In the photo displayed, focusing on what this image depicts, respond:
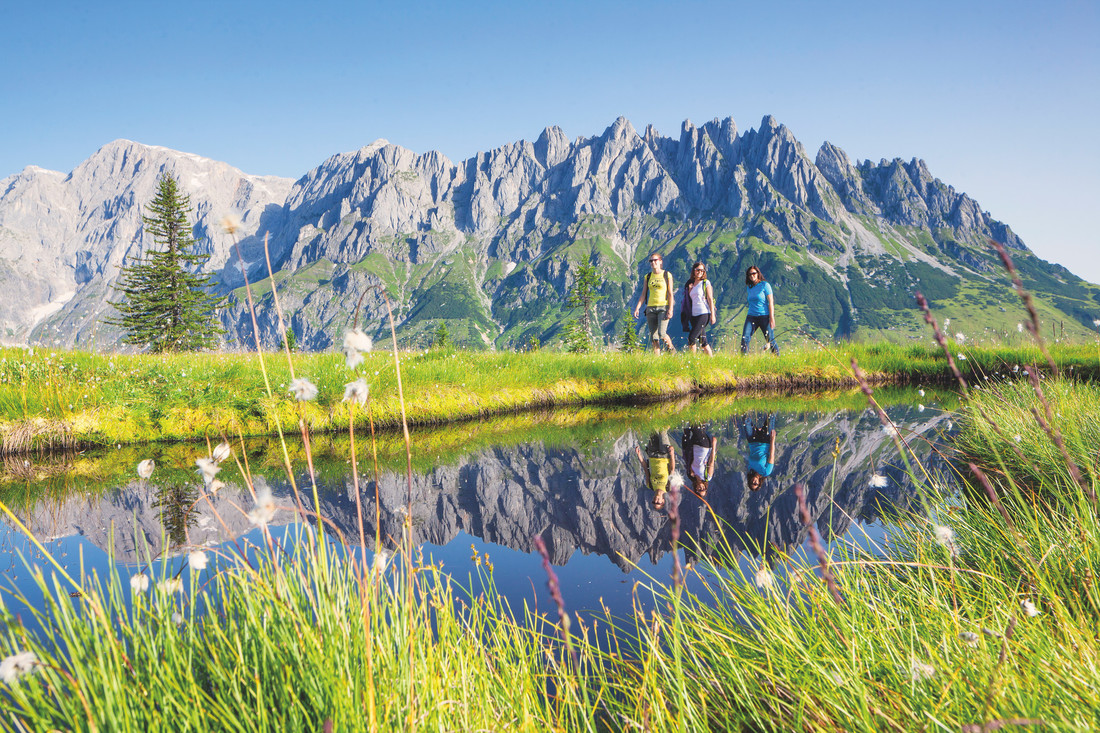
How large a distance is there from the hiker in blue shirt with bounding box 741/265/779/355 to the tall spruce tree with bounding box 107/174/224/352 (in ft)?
126

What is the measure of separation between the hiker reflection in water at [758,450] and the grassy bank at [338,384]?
74.7 inches

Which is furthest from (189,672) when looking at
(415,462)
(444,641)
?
(415,462)

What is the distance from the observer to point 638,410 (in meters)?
13.2

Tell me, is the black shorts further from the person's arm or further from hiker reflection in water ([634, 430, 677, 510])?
the person's arm

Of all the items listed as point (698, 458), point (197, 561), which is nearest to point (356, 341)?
point (197, 561)

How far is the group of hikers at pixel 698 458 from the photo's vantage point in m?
6.69

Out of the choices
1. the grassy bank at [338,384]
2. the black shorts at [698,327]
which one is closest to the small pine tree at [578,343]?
the black shorts at [698,327]

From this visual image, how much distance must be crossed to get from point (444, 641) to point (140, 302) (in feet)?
168

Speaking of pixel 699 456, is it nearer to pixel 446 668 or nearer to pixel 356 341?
pixel 446 668

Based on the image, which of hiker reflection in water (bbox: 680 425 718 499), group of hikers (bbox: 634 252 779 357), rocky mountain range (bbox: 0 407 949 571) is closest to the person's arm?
rocky mountain range (bbox: 0 407 949 571)

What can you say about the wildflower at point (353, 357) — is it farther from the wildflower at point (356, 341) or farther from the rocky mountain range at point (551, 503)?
the rocky mountain range at point (551, 503)

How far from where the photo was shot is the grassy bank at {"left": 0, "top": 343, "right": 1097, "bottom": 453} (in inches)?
379

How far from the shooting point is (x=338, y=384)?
11477 mm

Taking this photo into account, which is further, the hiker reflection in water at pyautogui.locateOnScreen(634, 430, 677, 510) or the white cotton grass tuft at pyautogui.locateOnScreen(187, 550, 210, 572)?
the hiker reflection in water at pyautogui.locateOnScreen(634, 430, 677, 510)
